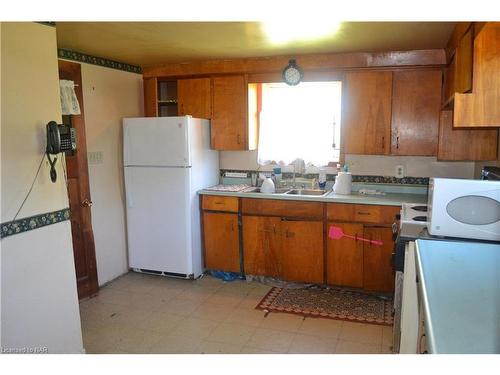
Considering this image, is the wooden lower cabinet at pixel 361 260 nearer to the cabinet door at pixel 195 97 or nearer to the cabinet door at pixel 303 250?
the cabinet door at pixel 303 250

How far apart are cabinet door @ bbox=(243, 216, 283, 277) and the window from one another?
A: 736mm

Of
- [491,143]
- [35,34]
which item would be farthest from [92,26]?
[491,143]

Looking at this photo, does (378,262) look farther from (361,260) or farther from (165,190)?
(165,190)

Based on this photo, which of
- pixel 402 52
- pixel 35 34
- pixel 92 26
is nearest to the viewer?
pixel 35 34

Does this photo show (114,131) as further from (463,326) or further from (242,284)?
(463,326)

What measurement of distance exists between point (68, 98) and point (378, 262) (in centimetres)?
277

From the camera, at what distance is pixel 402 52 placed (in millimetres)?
3344

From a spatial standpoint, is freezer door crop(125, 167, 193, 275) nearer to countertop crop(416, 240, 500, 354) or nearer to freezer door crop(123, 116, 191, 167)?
freezer door crop(123, 116, 191, 167)

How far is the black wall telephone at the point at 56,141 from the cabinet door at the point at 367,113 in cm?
226

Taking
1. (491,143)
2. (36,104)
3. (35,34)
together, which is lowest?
(491,143)

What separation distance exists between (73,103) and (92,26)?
773mm

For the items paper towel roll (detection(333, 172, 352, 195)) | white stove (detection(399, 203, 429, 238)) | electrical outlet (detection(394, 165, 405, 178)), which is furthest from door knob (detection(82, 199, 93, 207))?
electrical outlet (detection(394, 165, 405, 178))

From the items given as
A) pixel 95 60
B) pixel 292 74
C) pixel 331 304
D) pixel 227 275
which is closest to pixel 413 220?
pixel 331 304

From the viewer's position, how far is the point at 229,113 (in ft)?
13.0
